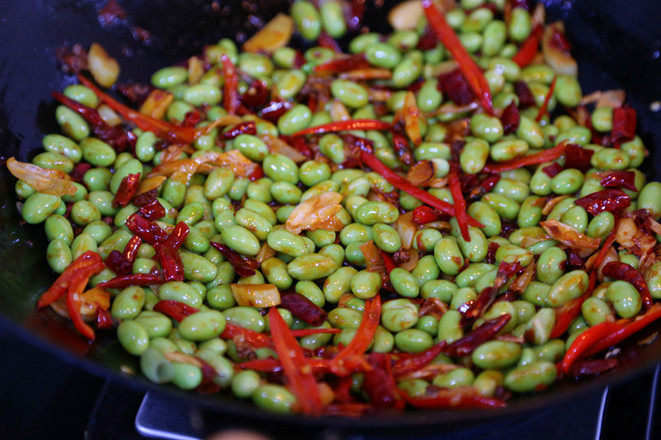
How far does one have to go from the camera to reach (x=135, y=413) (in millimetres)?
1341

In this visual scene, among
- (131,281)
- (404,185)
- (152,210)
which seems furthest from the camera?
(404,185)

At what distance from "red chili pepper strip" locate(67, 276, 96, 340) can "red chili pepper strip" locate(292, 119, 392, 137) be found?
2.39 feet

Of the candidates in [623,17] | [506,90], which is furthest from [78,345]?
[623,17]

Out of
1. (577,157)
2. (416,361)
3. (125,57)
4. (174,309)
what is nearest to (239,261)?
(174,309)

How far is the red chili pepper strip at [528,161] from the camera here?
163cm

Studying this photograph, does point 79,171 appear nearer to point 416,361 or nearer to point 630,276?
point 416,361

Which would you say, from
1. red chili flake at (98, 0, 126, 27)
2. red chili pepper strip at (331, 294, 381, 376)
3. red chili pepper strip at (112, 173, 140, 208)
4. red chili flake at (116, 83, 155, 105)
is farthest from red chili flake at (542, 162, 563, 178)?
red chili flake at (98, 0, 126, 27)

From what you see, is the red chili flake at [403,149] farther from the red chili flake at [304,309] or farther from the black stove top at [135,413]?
the black stove top at [135,413]

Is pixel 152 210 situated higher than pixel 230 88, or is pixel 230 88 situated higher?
pixel 230 88

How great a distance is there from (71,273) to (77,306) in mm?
98

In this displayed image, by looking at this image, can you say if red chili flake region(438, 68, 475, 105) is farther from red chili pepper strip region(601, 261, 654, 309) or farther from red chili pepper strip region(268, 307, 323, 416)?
red chili pepper strip region(268, 307, 323, 416)

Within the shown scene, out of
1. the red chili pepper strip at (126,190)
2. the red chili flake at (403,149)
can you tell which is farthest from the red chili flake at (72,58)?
the red chili flake at (403,149)

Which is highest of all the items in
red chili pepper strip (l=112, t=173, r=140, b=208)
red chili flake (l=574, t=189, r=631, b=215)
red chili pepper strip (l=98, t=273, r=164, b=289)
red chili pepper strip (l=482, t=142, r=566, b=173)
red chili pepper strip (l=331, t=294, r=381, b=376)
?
red chili pepper strip (l=112, t=173, r=140, b=208)

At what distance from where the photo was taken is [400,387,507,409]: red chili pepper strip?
1.11 metres
